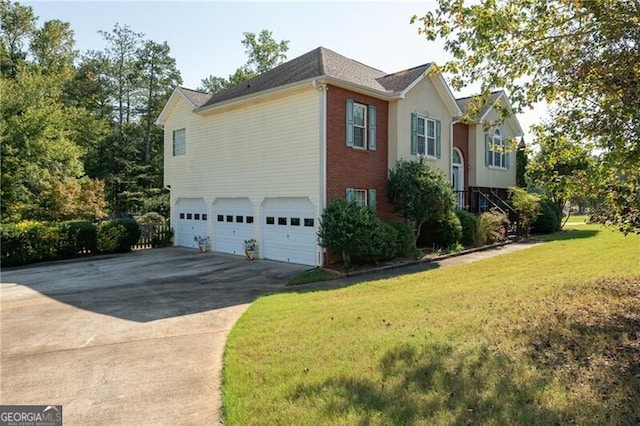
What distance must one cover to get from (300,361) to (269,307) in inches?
136

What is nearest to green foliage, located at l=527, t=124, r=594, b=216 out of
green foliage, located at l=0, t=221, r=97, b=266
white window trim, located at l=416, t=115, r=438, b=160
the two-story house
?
the two-story house

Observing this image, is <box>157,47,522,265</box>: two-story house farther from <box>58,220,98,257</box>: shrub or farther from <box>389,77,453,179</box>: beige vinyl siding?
<box>58,220,98,257</box>: shrub

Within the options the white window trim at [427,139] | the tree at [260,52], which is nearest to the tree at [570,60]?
the white window trim at [427,139]

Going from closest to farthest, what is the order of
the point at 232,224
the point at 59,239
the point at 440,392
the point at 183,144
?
the point at 440,392 < the point at 59,239 < the point at 232,224 < the point at 183,144

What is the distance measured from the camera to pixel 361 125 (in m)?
15.5

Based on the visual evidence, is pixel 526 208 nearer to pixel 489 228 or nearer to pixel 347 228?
pixel 489 228

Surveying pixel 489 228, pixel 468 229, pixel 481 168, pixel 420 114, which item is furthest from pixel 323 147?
pixel 481 168

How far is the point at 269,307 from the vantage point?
28.3 feet

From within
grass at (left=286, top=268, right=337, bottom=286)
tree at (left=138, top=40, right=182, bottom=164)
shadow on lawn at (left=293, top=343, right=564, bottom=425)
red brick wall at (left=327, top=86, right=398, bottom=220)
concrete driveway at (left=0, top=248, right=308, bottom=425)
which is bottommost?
concrete driveway at (left=0, top=248, right=308, bottom=425)

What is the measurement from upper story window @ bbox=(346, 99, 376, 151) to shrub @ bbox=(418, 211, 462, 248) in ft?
13.5

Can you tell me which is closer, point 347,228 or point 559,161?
point 559,161

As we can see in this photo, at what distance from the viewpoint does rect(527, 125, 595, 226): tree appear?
241 inches

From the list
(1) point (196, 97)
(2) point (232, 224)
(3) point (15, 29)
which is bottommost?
(2) point (232, 224)

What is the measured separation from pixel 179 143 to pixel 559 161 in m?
18.5
